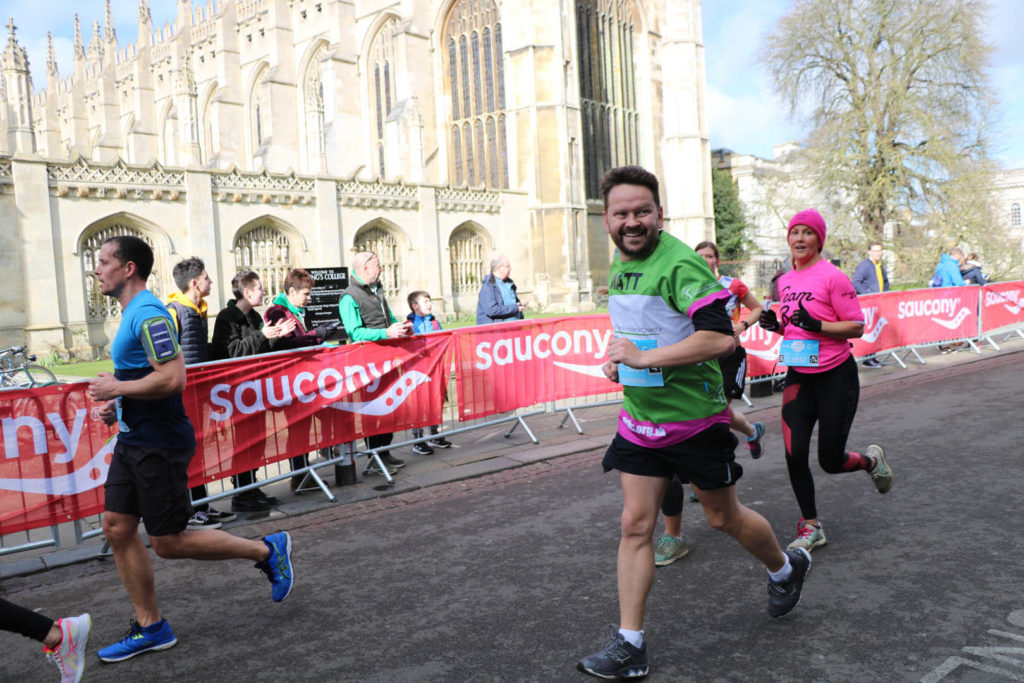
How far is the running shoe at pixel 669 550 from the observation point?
4.25 metres

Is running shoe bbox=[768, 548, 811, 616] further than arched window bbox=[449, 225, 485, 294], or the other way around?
arched window bbox=[449, 225, 485, 294]

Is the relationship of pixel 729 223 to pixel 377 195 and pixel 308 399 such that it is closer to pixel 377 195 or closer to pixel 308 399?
pixel 377 195

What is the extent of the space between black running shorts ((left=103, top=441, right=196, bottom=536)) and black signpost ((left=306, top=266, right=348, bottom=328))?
637 centimetres

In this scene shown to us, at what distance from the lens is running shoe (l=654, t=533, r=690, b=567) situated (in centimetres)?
425

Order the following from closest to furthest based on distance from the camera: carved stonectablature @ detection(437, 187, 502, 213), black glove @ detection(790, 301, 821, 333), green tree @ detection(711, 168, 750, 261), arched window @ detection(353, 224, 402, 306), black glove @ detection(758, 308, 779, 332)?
1. black glove @ detection(790, 301, 821, 333)
2. black glove @ detection(758, 308, 779, 332)
3. arched window @ detection(353, 224, 402, 306)
4. carved stonectablature @ detection(437, 187, 502, 213)
5. green tree @ detection(711, 168, 750, 261)

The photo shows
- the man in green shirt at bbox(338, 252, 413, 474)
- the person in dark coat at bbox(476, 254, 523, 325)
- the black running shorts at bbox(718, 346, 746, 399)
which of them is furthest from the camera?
the person in dark coat at bbox(476, 254, 523, 325)

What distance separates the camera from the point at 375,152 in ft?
122

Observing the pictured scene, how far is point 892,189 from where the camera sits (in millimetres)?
25188

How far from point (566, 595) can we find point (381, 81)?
36159 millimetres

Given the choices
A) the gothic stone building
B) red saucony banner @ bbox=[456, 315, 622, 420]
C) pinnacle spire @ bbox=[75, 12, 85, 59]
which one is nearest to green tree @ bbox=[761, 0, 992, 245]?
the gothic stone building

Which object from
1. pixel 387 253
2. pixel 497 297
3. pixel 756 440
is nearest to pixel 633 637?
pixel 756 440

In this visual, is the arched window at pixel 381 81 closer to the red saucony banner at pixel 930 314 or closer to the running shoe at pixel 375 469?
the red saucony banner at pixel 930 314

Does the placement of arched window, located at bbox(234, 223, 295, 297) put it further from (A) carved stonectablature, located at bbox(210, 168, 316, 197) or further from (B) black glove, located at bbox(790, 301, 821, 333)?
(B) black glove, located at bbox(790, 301, 821, 333)

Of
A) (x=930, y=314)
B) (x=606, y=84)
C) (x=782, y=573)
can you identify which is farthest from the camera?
(x=606, y=84)
